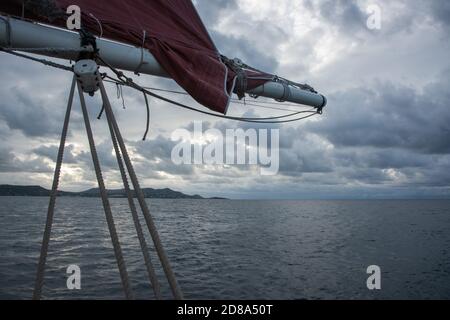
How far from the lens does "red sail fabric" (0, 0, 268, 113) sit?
516 cm

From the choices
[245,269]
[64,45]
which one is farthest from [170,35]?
[245,269]

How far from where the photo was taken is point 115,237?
12.0 ft

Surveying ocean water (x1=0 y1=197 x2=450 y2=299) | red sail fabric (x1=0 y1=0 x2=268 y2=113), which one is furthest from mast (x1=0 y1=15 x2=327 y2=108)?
ocean water (x1=0 y1=197 x2=450 y2=299)

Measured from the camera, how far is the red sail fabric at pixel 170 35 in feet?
16.9

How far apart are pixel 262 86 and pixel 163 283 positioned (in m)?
15.6

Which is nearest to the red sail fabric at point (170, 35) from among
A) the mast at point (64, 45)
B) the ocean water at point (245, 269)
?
the mast at point (64, 45)

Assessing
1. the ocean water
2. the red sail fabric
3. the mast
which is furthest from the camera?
the ocean water

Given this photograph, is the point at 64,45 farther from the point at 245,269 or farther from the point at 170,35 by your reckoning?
the point at 245,269

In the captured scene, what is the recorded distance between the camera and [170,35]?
5.78m

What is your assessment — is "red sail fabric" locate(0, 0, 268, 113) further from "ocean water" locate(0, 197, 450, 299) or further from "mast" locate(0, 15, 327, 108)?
"ocean water" locate(0, 197, 450, 299)
